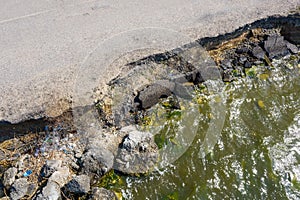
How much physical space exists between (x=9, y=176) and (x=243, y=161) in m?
2.95

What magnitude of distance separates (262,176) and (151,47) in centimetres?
241

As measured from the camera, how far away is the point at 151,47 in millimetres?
4621

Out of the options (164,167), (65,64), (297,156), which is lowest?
(164,167)

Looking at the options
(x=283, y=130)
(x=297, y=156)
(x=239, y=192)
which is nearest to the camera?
(x=239, y=192)

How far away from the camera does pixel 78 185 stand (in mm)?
3535

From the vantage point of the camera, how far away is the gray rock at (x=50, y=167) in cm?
369

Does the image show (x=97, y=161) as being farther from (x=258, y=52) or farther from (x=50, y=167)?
(x=258, y=52)

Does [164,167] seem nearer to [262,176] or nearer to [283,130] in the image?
[262,176]

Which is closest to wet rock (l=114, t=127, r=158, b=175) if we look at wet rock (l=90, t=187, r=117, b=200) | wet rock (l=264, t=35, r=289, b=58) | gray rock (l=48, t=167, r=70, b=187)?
wet rock (l=90, t=187, r=117, b=200)

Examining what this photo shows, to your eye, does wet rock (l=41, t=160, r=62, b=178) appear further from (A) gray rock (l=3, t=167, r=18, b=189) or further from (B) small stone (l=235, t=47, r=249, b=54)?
(B) small stone (l=235, t=47, r=249, b=54)

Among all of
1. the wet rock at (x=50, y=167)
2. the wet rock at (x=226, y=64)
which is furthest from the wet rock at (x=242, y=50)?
the wet rock at (x=50, y=167)

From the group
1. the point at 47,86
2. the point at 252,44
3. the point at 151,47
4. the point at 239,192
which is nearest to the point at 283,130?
the point at 239,192

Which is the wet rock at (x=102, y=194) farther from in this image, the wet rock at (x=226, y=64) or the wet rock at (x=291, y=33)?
the wet rock at (x=291, y=33)

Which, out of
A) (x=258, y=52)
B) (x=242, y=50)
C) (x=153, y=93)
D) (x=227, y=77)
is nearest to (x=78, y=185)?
(x=153, y=93)
